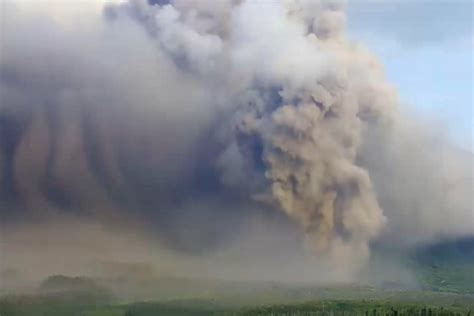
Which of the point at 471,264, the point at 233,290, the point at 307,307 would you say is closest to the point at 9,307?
the point at 233,290

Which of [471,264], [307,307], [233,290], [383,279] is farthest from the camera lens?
[471,264]

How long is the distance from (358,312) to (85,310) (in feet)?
70.2

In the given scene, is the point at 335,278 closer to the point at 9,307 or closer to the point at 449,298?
the point at 449,298

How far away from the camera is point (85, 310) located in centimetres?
5741

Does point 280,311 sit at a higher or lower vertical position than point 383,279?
lower

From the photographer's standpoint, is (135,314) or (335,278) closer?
(135,314)

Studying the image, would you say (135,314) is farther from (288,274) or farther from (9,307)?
(288,274)

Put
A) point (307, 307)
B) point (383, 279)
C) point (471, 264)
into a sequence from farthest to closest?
point (471, 264)
point (383, 279)
point (307, 307)

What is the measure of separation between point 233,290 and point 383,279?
20456 millimetres

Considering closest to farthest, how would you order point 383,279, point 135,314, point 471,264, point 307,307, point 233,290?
point 135,314
point 307,307
point 233,290
point 383,279
point 471,264

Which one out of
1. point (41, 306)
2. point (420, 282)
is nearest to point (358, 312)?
point (41, 306)

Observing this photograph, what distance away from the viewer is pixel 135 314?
53.3 m

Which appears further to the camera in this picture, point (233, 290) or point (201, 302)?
point (233, 290)

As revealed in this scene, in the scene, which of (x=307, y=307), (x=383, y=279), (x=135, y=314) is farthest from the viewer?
(x=383, y=279)
